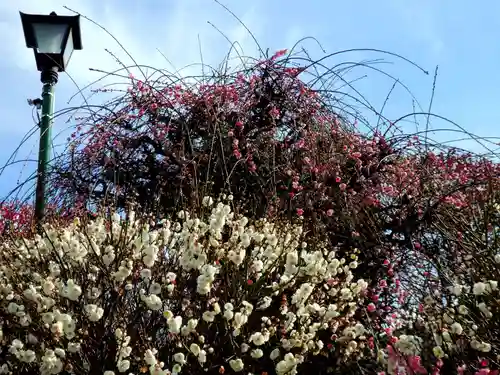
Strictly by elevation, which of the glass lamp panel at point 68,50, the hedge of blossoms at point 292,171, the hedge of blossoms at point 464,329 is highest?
the glass lamp panel at point 68,50

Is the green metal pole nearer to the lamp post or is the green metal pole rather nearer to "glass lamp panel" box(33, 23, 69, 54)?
the lamp post

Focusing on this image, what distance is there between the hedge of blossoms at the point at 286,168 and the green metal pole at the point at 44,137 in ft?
0.69

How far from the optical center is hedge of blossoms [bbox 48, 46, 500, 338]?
5199mm

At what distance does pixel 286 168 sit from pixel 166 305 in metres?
2.09

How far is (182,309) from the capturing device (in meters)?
3.52

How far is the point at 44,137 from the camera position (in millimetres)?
5633

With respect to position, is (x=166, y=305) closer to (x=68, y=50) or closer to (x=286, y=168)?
(x=286, y=168)

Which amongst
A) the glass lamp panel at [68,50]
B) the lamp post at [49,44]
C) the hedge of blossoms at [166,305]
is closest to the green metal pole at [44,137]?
the lamp post at [49,44]

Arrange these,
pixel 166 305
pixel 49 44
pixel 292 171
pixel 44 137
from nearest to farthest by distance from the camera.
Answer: pixel 166 305 < pixel 292 171 < pixel 44 137 < pixel 49 44

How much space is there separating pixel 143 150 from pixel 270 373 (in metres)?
2.55

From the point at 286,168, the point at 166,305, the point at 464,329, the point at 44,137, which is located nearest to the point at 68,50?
the point at 44,137

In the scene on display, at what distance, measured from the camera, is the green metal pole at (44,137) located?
5.41 metres

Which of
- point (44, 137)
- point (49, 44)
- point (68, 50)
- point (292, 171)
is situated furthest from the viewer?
point (68, 50)

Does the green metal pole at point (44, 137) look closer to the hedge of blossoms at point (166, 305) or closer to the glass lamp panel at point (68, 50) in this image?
the glass lamp panel at point (68, 50)
